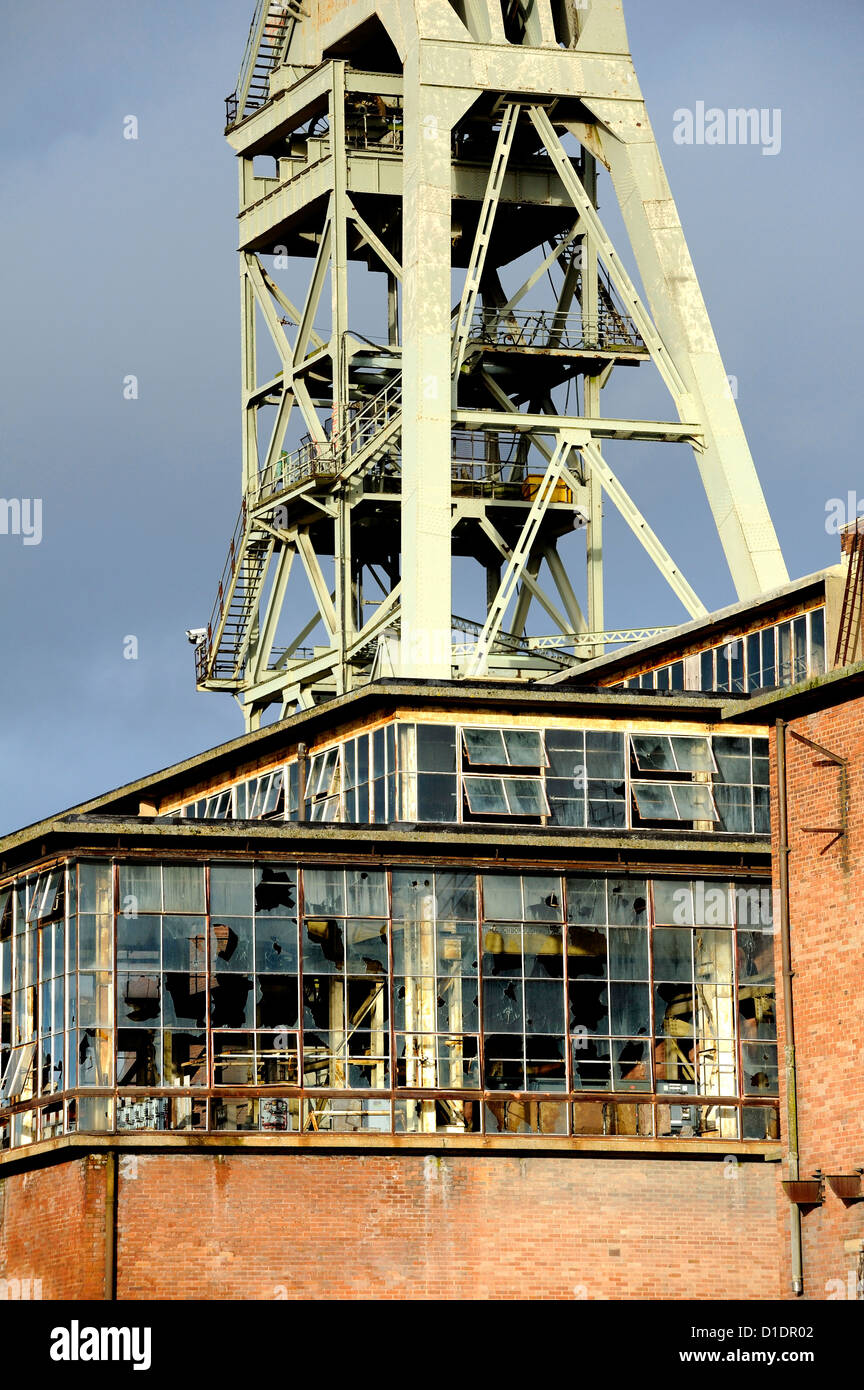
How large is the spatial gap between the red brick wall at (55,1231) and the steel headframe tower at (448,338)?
1480 cm

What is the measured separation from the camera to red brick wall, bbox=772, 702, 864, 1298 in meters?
48.4

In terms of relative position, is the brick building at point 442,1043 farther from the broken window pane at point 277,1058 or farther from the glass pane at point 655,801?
the glass pane at point 655,801

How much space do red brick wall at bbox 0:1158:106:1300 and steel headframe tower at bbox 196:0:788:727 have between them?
1480 centimetres

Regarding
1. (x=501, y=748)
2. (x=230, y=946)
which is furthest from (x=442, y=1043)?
(x=501, y=748)

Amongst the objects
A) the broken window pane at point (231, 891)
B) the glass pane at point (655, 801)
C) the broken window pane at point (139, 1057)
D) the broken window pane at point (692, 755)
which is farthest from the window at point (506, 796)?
the broken window pane at point (139, 1057)

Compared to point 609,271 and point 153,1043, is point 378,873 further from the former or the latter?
point 609,271

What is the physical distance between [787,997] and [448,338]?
18.1 meters

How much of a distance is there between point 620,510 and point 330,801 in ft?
35.5

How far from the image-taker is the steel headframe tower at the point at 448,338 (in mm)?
62781

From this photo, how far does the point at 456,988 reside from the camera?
5128 cm

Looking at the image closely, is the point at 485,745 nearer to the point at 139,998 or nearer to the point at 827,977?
the point at 827,977

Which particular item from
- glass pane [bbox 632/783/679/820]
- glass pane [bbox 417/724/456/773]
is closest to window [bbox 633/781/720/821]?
glass pane [bbox 632/783/679/820]

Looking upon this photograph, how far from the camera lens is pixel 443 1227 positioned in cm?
4934
